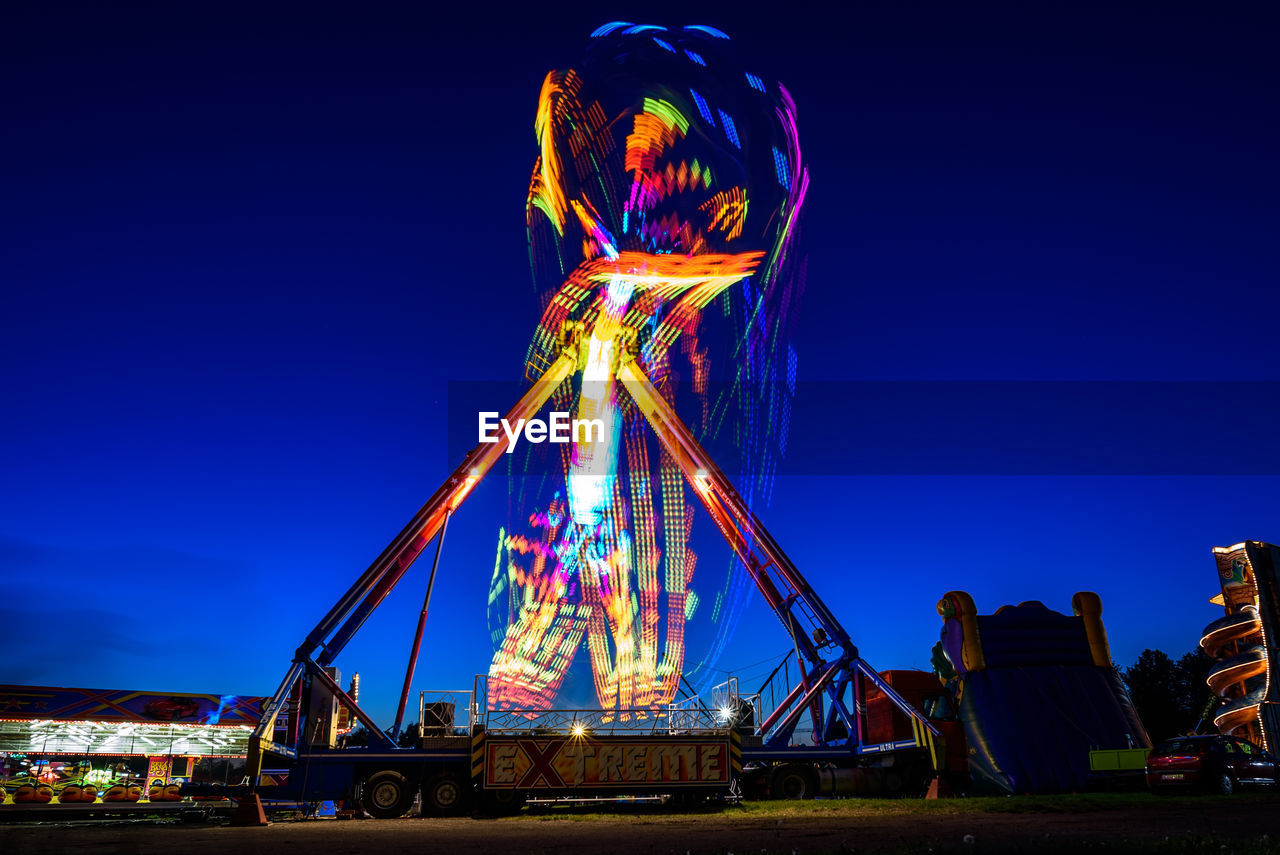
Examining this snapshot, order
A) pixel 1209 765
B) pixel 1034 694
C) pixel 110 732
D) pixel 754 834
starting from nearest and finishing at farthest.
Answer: pixel 754 834, pixel 1209 765, pixel 1034 694, pixel 110 732

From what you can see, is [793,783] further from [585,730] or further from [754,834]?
[754,834]

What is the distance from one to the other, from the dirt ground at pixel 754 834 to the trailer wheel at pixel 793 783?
768 cm

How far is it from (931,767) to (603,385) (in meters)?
18.6

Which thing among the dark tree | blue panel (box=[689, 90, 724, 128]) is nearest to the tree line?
the dark tree

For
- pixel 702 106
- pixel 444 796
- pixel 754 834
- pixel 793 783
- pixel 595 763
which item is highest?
pixel 702 106

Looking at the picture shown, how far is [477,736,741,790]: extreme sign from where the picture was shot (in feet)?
70.5

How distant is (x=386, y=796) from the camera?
75.0 feet

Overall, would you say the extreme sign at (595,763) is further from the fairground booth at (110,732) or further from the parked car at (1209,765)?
the fairground booth at (110,732)

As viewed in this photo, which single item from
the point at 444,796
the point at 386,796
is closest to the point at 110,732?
the point at 386,796

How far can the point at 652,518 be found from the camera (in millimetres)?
38344

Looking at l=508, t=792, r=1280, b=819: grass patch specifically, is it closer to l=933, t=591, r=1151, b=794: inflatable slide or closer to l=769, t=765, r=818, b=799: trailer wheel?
l=933, t=591, r=1151, b=794: inflatable slide

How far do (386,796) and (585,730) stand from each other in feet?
18.5

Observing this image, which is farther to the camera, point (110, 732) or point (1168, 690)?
point (1168, 690)

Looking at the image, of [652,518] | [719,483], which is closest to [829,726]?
[719,483]
